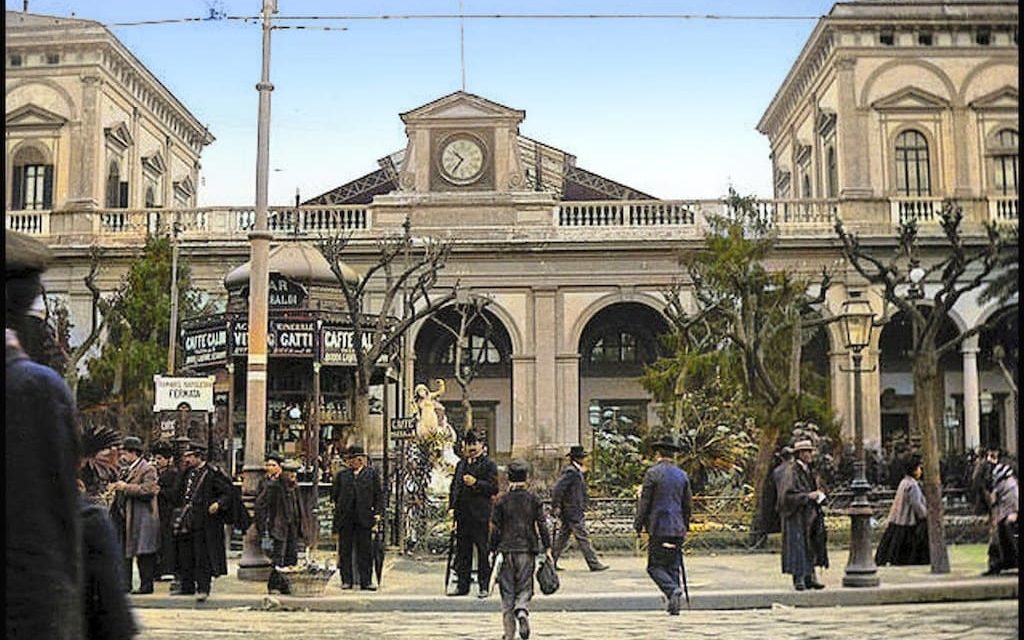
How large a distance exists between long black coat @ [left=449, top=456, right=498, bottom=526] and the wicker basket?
1146 millimetres

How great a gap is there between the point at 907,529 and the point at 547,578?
431 centimetres

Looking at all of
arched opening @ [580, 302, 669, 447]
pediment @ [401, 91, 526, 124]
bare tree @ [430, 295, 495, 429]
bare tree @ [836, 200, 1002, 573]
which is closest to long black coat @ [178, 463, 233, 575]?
pediment @ [401, 91, 526, 124]

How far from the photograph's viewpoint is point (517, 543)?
833 cm

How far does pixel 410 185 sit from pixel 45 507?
22934 mm

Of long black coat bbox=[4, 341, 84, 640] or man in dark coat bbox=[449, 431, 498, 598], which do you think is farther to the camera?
man in dark coat bbox=[449, 431, 498, 598]

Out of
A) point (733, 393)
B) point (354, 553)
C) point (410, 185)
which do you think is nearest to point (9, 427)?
point (354, 553)

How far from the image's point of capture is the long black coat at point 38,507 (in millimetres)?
2766

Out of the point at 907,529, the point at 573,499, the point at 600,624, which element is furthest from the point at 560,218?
the point at 600,624

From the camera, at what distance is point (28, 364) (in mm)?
2830

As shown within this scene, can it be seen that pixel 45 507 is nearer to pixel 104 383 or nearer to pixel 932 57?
pixel 932 57

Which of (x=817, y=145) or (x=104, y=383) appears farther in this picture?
(x=104, y=383)

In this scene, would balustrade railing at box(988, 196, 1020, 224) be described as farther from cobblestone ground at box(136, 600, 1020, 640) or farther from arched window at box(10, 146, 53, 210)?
arched window at box(10, 146, 53, 210)

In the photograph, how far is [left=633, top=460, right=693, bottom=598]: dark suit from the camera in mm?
8922

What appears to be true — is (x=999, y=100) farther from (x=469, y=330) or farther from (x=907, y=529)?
(x=469, y=330)
